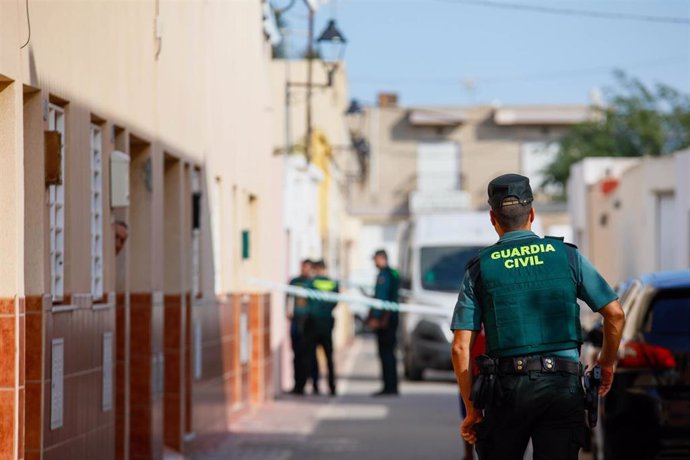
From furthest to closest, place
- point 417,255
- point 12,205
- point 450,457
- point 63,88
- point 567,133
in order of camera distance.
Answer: point 567,133, point 417,255, point 450,457, point 63,88, point 12,205

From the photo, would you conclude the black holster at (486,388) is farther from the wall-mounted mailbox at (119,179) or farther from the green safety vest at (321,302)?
the green safety vest at (321,302)

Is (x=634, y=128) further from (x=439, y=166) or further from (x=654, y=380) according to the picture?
(x=654, y=380)

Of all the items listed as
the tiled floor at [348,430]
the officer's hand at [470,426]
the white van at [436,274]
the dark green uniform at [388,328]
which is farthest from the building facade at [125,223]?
the white van at [436,274]

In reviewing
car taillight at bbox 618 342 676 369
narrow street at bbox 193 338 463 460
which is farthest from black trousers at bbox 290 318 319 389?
car taillight at bbox 618 342 676 369

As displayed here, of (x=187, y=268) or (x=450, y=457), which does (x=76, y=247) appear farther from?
(x=450, y=457)

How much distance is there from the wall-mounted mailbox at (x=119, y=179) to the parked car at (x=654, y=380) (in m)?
3.45

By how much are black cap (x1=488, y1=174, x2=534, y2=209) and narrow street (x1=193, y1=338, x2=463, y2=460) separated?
765 centimetres

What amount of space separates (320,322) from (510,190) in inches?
636

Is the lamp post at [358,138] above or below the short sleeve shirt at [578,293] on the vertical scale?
above

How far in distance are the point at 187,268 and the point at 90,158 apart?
4349mm

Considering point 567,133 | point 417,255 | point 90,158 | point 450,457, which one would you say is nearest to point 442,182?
point 567,133

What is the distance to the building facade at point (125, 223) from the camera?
893cm

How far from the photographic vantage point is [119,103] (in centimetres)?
1162

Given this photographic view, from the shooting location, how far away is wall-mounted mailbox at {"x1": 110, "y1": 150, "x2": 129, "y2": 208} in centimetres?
1138
